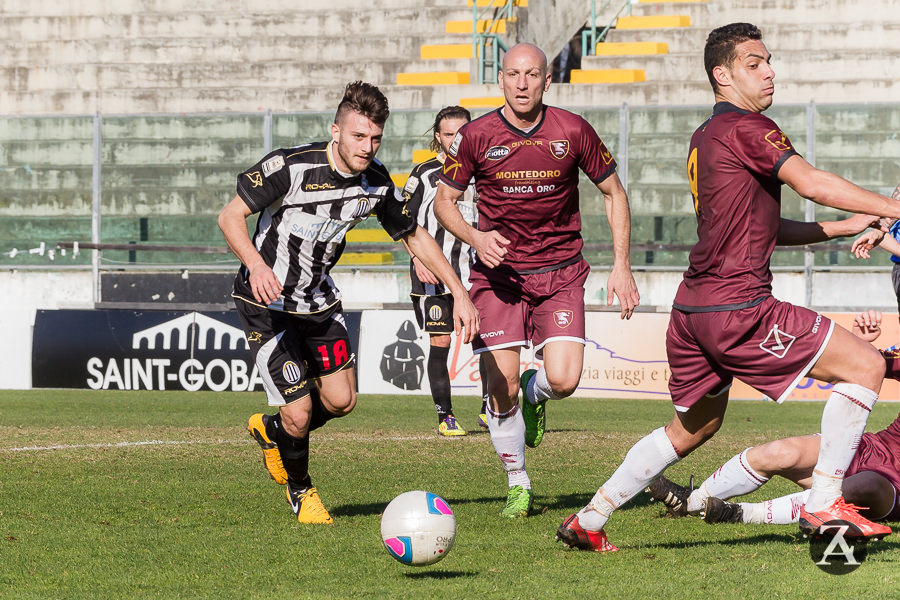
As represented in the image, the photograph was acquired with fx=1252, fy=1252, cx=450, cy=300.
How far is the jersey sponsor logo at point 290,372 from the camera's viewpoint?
6816 millimetres

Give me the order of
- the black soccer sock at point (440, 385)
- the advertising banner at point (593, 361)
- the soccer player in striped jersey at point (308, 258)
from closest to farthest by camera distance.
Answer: the soccer player in striped jersey at point (308, 258) → the black soccer sock at point (440, 385) → the advertising banner at point (593, 361)

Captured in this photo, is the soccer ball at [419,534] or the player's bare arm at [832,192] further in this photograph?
the soccer ball at [419,534]

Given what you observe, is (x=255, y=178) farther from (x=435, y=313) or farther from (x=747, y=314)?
(x=435, y=313)

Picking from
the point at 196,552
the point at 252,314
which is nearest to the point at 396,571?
the point at 196,552

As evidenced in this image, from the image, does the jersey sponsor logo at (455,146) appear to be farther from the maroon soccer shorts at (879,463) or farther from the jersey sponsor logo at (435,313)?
the jersey sponsor logo at (435,313)

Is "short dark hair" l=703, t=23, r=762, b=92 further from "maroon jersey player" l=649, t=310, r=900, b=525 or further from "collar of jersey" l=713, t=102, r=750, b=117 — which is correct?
"maroon jersey player" l=649, t=310, r=900, b=525

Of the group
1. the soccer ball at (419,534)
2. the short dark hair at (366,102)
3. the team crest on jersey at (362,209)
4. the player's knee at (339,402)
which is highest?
the short dark hair at (366,102)

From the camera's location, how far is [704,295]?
547 cm

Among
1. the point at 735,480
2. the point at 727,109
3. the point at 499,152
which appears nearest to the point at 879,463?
the point at 735,480

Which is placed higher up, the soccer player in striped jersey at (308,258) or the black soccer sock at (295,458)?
the soccer player in striped jersey at (308,258)

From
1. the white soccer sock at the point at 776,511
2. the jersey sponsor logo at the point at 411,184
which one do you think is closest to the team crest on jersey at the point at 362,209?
the white soccer sock at the point at 776,511

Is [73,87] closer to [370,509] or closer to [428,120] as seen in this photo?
[428,120]

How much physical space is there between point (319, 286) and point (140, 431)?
16.0 ft

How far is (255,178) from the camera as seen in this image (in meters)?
6.65
